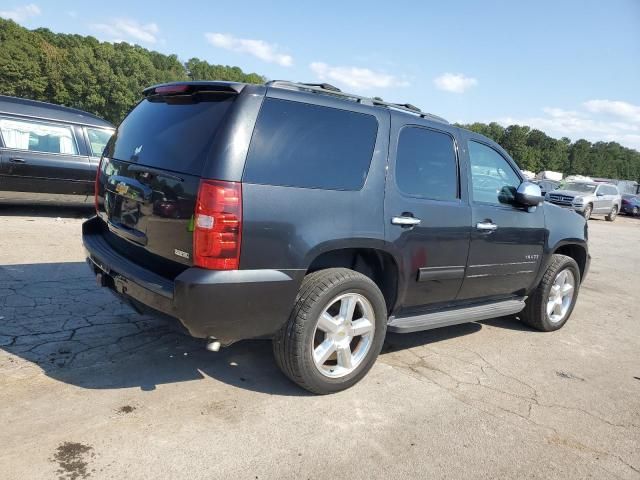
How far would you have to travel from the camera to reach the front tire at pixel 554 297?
16.6 ft

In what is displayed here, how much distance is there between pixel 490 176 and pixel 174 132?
2759 millimetres

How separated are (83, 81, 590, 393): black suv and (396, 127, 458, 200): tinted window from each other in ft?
0.04

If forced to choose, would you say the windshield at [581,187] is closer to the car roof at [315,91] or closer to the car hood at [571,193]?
the car hood at [571,193]

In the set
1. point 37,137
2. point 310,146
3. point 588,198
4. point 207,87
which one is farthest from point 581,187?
point 207,87

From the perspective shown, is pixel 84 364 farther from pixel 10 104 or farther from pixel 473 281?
pixel 10 104

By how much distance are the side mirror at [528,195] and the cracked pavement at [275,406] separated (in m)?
1.36

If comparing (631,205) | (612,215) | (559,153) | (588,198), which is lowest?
(612,215)

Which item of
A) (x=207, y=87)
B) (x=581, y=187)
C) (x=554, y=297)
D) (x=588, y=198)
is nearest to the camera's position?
(x=207, y=87)

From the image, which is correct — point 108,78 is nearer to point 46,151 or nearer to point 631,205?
point 631,205

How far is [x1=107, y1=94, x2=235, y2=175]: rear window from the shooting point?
9.43 ft

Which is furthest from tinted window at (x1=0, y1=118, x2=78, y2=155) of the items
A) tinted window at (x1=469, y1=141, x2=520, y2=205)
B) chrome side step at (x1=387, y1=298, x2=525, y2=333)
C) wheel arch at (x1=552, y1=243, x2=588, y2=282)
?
wheel arch at (x1=552, y1=243, x2=588, y2=282)

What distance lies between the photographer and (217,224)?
2.68 m

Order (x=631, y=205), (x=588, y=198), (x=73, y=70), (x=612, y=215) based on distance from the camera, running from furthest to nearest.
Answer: (x=73, y=70) → (x=631, y=205) → (x=612, y=215) → (x=588, y=198)

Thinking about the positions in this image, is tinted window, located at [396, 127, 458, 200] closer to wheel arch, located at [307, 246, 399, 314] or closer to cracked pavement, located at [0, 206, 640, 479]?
wheel arch, located at [307, 246, 399, 314]
